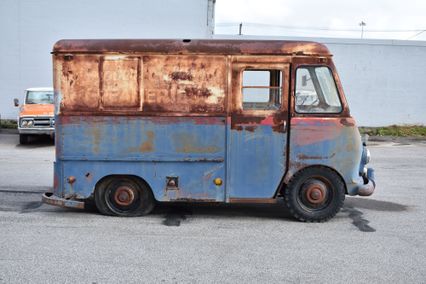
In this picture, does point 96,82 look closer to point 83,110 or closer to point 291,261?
point 83,110

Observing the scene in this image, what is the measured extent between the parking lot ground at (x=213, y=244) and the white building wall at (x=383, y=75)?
14775 mm

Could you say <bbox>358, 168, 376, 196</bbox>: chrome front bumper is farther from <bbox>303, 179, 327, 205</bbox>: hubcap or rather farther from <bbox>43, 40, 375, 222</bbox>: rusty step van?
<bbox>303, 179, 327, 205</bbox>: hubcap

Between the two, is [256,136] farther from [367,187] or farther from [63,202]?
[63,202]

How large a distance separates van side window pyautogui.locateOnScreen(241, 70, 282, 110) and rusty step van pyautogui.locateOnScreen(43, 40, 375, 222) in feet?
0.06

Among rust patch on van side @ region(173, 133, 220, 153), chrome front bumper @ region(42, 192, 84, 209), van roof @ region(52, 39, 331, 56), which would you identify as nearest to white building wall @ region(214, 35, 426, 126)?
van roof @ region(52, 39, 331, 56)

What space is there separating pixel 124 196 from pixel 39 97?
39.0ft

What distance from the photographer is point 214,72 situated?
6.95 metres

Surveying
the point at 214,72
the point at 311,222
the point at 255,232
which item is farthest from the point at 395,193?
the point at 214,72

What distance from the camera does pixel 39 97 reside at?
58.3ft

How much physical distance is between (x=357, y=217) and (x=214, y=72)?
3068mm

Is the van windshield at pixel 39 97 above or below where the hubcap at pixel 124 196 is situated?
above

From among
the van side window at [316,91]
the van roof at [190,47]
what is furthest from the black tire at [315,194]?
the van roof at [190,47]

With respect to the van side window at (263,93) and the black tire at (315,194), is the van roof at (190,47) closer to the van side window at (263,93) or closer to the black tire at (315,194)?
the van side window at (263,93)

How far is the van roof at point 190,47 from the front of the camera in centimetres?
692
